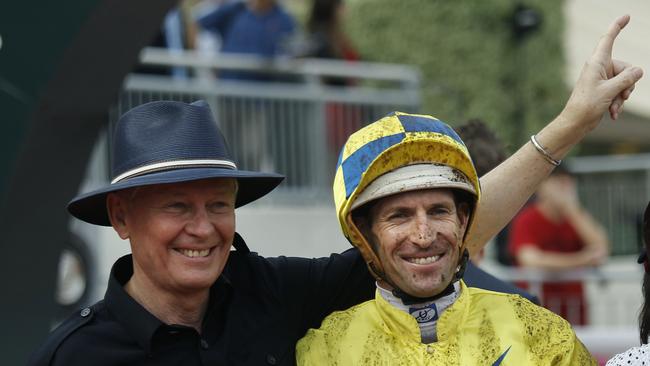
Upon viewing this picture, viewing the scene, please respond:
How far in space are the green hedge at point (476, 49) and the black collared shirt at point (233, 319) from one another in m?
13.7

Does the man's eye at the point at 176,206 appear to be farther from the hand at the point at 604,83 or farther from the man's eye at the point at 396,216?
the hand at the point at 604,83

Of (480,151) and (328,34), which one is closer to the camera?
(480,151)

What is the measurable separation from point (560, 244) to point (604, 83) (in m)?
5.74

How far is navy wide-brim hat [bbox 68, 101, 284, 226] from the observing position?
3.62 m

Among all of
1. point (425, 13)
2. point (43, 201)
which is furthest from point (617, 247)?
point (43, 201)

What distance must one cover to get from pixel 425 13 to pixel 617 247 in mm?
5516

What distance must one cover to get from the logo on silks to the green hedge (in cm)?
1401

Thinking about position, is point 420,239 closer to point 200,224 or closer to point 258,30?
point 200,224

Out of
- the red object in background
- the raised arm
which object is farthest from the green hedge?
the raised arm

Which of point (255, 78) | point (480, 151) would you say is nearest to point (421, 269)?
point (480, 151)

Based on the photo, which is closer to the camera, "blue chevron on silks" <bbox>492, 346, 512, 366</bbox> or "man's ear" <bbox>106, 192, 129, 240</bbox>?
"blue chevron on silks" <bbox>492, 346, 512, 366</bbox>

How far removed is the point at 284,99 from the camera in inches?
395

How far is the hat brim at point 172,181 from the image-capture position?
140 inches

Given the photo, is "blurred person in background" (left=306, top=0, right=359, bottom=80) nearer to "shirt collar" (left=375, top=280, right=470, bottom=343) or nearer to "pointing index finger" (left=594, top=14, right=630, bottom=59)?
"pointing index finger" (left=594, top=14, right=630, bottom=59)
